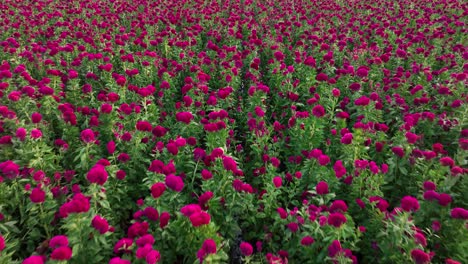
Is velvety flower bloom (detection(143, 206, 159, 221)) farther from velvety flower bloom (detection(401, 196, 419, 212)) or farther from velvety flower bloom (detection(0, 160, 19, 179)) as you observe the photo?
velvety flower bloom (detection(401, 196, 419, 212))

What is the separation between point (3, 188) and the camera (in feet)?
10.7

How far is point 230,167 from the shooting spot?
325 centimetres

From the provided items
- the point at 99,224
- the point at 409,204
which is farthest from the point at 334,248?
the point at 99,224

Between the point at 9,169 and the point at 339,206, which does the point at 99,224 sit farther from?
the point at 339,206

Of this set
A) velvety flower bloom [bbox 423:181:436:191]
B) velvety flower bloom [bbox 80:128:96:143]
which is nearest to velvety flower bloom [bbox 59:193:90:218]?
velvety flower bloom [bbox 80:128:96:143]

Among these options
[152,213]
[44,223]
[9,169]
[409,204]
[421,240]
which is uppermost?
[409,204]

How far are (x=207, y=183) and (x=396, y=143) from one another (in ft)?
7.81

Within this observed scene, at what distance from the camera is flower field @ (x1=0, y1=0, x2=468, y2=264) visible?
281 centimetres

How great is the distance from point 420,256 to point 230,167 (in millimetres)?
1679

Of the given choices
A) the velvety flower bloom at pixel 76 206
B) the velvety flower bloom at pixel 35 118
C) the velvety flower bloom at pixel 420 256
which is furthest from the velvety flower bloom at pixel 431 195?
the velvety flower bloom at pixel 35 118

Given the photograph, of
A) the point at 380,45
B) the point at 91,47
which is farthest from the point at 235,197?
the point at 380,45

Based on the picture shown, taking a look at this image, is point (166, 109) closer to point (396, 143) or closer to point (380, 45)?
point (396, 143)

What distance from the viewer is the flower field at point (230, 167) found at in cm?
281

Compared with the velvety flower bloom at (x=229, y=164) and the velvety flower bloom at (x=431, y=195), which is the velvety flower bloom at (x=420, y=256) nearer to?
the velvety flower bloom at (x=431, y=195)
